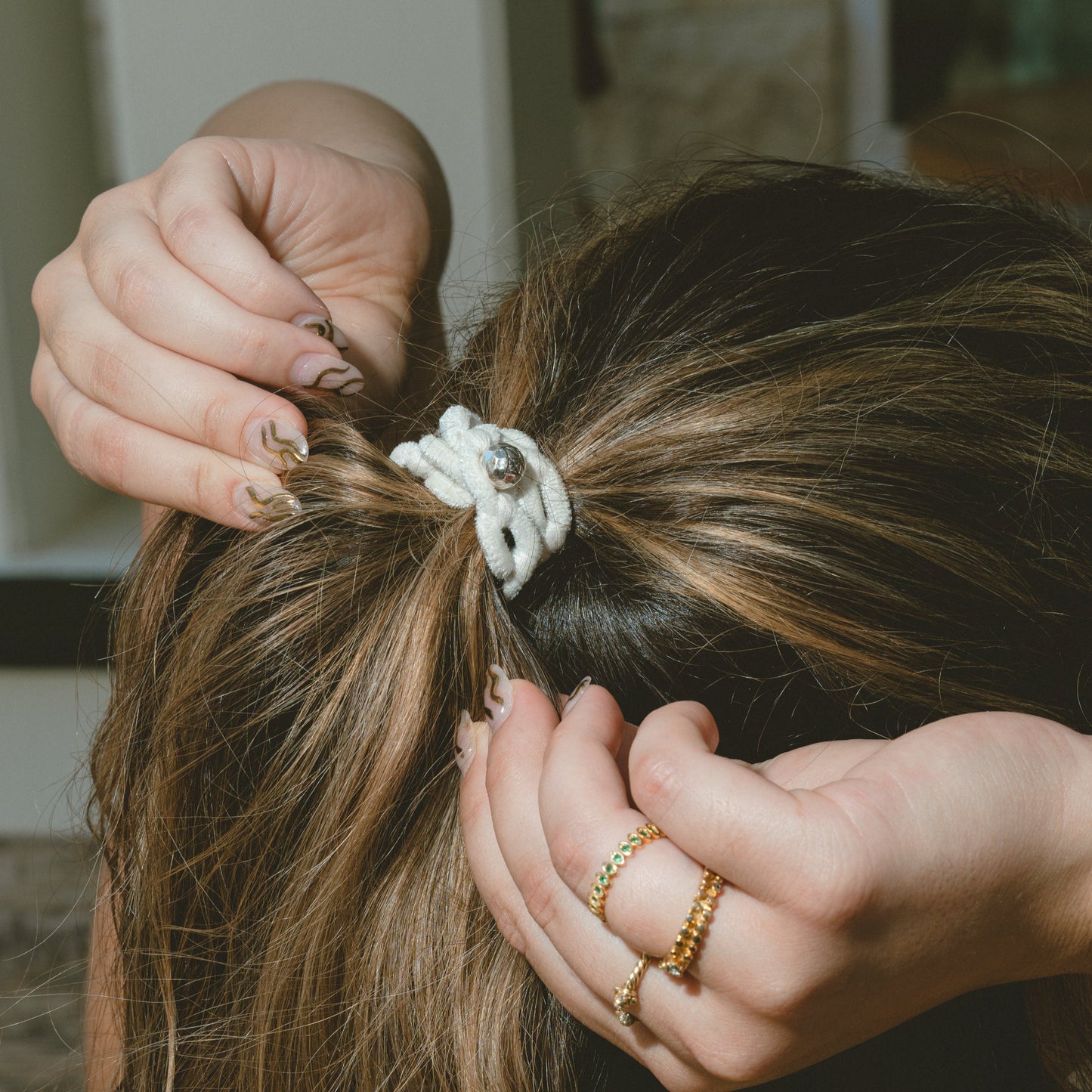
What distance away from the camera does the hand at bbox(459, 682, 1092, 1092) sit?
0.48 m

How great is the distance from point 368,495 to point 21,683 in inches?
38.7

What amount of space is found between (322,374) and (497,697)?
0.24 m

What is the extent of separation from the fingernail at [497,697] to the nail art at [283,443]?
0.59 feet

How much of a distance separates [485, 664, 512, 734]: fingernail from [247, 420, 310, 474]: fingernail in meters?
0.18

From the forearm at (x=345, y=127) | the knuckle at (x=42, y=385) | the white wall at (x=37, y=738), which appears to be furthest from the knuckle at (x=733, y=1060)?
the white wall at (x=37, y=738)

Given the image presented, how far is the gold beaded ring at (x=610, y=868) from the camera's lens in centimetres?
50

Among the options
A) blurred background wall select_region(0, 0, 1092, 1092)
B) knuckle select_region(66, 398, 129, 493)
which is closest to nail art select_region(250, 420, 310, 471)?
knuckle select_region(66, 398, 129, 493)

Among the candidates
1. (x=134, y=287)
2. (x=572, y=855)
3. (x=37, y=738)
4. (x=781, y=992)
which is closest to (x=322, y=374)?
(x=134, y=287)

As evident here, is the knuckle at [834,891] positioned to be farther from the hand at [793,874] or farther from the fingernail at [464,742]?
the fingernail at [464,742]

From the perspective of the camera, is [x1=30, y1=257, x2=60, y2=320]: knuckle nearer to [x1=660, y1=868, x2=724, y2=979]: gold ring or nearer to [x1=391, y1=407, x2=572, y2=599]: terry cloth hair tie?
[x1=391, y1=407, x2=572, y2=599]: terry cloth hair tie

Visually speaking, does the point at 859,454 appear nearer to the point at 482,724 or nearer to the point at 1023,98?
the point at 482,724

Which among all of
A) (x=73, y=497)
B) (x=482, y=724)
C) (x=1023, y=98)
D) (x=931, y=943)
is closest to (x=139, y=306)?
(x=482, y=724)

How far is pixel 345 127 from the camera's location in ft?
3.29

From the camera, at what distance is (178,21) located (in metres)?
1.30
